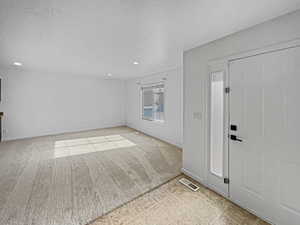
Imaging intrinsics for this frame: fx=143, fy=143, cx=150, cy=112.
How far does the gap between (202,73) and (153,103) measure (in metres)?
3.42

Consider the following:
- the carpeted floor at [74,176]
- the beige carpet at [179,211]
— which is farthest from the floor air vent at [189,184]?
the carpeted floor at [74,176]

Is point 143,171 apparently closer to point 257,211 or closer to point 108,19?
point 257,211

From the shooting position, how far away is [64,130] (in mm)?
6227

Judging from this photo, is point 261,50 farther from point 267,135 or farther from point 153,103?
point 153,103

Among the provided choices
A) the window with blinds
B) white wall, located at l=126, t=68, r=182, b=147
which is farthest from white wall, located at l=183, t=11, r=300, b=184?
the window with blinds

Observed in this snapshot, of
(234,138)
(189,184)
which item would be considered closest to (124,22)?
(234,138)

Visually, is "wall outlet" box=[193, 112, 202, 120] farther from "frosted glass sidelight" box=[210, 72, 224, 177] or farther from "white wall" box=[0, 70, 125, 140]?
"white wall" box=[0, 70, 125, 140]

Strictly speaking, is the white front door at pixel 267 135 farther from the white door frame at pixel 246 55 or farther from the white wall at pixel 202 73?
the white wall at pixel 202 73

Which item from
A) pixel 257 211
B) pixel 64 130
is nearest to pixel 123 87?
pixel 64 130

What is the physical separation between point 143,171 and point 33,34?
3.07 metres

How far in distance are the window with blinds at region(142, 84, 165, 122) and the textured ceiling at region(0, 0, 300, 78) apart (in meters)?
2.56

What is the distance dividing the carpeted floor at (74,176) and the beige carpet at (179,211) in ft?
0.60

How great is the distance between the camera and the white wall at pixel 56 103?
201 inches

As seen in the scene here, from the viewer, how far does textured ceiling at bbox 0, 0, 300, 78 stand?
151 cm
